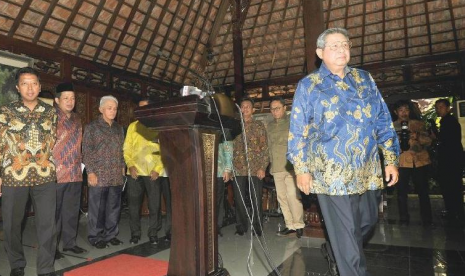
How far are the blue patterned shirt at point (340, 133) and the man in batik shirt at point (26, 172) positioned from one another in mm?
1758

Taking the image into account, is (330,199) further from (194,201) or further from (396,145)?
(194,201)

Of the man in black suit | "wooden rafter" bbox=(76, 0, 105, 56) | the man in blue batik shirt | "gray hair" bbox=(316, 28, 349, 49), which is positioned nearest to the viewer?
the man in blue batik shirt

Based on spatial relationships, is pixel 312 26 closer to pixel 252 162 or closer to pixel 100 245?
pixel 252 162

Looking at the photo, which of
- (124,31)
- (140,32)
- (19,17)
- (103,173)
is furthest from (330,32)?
(140,32)

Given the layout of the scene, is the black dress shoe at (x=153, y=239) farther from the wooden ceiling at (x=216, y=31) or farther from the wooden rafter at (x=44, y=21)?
the wooden rafter at (x=44, y=21)

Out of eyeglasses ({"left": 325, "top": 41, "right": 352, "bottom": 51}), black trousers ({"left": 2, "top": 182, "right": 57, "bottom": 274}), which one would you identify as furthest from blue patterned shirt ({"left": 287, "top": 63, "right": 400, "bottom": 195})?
black trousers ({"left": 2, "top": 182, "right": 57, "bottom": 274})

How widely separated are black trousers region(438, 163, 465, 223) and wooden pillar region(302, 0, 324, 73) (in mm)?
2260

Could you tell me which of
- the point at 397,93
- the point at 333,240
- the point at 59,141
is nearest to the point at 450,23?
the point at 397,93

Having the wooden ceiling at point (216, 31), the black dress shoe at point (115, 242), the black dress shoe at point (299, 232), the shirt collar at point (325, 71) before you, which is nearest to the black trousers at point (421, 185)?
the black dress shoe at point (299, 232)

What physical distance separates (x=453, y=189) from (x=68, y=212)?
4449 mm

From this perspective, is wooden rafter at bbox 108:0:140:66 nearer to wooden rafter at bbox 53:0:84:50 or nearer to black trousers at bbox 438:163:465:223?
wooden rafter at bbox 53:0:84:50

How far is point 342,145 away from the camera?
1692 mm

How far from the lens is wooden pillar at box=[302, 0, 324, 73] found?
3.61 m

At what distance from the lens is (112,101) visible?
336 centimetres
